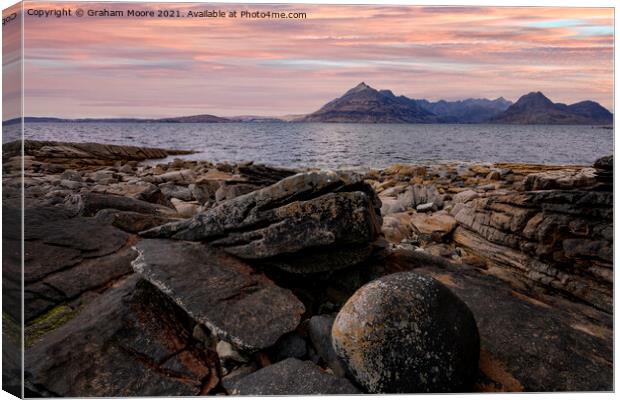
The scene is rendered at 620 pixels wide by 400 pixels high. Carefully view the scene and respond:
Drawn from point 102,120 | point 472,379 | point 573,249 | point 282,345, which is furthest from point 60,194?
point 573,249

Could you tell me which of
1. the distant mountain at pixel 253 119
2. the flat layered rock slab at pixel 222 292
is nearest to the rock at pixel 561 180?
the distant mountain at pixel 253 119

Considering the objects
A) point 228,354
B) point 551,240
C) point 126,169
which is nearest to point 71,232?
point 126,169

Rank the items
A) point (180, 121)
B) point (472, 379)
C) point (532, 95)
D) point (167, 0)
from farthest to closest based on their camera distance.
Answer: point (180, 121), point (532, 95), point (167, 0), point (472, 379)

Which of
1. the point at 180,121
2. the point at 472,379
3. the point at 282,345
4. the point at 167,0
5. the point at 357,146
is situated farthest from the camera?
the point at 357,146

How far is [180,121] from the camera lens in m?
7.51

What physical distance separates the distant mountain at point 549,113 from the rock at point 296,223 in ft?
9.31

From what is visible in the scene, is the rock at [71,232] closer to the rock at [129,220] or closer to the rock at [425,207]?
the rock at [129,220]

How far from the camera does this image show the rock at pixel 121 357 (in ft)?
15.9

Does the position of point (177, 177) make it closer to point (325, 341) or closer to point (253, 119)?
point (253, 119)

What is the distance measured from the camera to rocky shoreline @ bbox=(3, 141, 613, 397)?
15.6 feet

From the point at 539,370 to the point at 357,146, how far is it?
14.6 feet

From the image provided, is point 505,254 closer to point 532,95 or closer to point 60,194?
point 532,95

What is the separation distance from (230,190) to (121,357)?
4.14 meters

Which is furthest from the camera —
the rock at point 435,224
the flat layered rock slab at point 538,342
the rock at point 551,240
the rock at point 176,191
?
the rock at point 176,191
